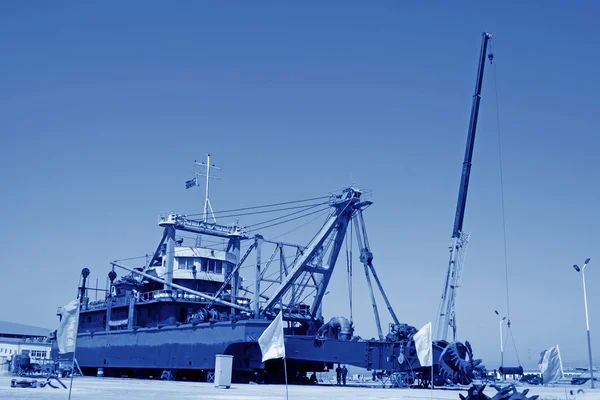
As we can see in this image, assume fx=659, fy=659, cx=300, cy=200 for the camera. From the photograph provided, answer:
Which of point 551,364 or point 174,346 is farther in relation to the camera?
point 174,346

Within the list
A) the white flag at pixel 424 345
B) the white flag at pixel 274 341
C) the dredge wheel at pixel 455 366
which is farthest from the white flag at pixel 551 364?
the dredge wheel at pixel 455 366

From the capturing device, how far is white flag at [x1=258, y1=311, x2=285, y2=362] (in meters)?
19.0

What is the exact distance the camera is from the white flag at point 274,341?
19000mm

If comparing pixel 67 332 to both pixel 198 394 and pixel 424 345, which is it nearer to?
pixel 198 394

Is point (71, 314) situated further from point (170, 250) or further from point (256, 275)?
point (170, 250)

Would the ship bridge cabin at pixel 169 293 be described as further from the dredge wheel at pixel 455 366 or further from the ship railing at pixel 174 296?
the dredge wheel at pixel 455 366

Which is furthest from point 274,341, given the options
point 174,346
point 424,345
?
point 174,346

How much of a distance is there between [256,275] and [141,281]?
575 inches

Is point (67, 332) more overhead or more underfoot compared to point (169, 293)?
more underfoot

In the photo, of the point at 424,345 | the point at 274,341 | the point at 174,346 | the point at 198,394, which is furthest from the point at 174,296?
the point at 274,341

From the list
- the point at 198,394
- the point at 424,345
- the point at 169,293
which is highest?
the point at 169,293

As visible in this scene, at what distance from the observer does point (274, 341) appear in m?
19.2

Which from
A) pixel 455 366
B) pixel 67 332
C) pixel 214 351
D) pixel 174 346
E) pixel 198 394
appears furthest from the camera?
pixel 174 346

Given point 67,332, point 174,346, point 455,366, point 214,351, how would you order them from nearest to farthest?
1. point 67,332
2. point 455,366
3. point 214,351
4. point 174,346
